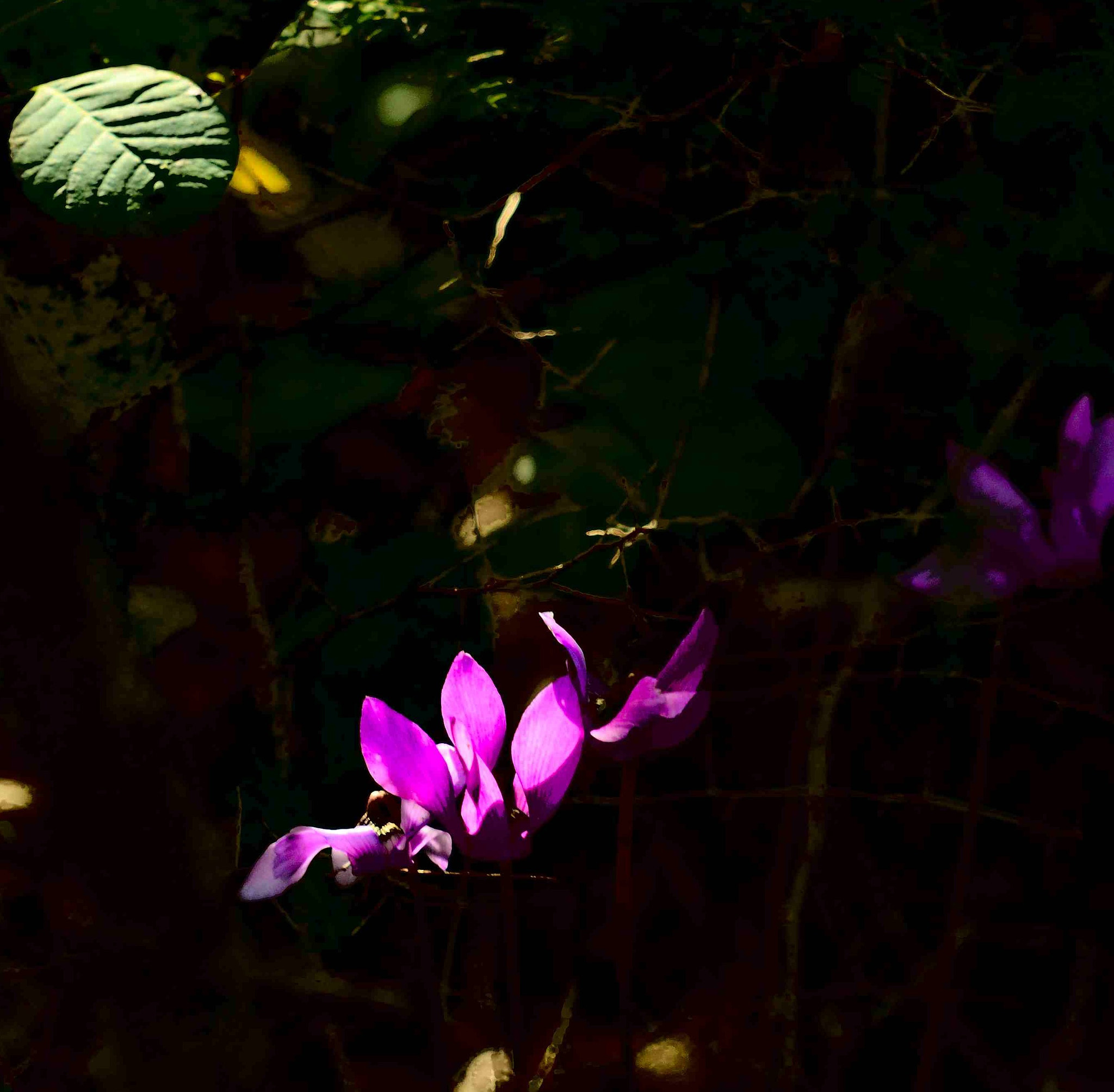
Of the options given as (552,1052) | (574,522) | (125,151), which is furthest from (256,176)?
(552,1052)

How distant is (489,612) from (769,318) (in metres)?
0.28

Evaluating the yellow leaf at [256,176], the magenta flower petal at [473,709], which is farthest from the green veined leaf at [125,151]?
the magenta flower petal at [473,709]

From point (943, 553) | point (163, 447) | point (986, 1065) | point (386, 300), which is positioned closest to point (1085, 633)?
point (943, 553)

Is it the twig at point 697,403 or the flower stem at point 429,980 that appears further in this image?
the twig at point 697,403

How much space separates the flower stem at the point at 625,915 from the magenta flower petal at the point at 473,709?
0.08 meters

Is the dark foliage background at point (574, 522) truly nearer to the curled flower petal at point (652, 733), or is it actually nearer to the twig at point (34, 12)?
the twig at point (34, 12)

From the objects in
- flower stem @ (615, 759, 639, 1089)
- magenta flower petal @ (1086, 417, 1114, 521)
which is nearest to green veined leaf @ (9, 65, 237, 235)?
flower stem @ (615, 759, 639, 1089)

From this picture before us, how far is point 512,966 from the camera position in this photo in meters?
0.69

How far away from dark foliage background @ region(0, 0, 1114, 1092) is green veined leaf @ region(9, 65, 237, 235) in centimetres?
7

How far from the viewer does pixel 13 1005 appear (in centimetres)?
80

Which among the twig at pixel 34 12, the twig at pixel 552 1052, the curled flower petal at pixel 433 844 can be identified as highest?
the twig at pixel 34 12

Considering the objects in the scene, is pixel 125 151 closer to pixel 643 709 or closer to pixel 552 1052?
pixel 643 709

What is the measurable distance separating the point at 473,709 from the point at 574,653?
→ 0.07 metres

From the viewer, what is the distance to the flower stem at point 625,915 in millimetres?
643
